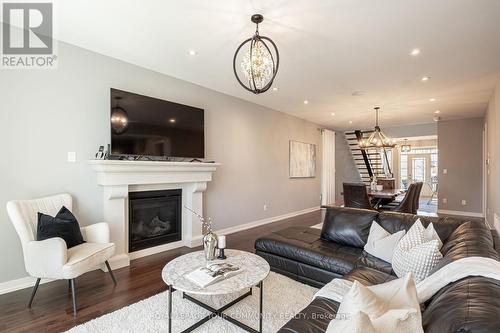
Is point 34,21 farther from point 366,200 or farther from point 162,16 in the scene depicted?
point 366,200

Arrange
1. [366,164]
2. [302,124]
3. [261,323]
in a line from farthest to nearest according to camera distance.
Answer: [366,164] → [302,124] → [261,323]

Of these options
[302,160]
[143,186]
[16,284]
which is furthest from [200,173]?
[302,160]

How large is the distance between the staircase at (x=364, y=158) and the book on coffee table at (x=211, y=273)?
7.98 metres

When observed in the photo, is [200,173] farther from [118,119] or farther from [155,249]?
[118,119]

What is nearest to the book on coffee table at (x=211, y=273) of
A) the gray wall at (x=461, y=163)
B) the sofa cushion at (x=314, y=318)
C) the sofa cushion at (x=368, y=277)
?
the sofa cushion at (x=314, y=318)

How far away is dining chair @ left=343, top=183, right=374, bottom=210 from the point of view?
4965 mm

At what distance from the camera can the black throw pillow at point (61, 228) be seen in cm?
245

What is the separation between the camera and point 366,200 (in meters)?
4.96

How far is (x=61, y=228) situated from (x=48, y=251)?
1.03 ft

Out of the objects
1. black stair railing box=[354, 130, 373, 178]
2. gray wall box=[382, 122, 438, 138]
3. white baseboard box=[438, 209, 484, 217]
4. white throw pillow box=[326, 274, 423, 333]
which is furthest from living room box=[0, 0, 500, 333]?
black stair railing box=[354, 130, 373, 178]

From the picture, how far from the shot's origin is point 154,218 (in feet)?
12.8

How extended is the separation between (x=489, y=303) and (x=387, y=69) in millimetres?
3532

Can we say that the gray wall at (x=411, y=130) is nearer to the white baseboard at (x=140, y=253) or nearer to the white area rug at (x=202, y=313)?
the white baseboard at (x=140, y=253)

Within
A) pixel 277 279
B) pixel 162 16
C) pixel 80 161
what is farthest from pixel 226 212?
pixel 162 16
